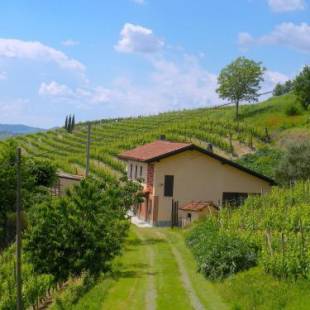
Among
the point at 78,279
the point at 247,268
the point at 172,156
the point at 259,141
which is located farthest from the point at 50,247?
the point at 259,141

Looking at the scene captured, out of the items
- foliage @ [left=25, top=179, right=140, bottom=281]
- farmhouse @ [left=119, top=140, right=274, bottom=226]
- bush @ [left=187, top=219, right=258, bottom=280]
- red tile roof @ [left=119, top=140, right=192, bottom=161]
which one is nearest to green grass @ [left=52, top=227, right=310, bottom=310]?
bush @ [left=187, top=219, right=258, bottom=280]

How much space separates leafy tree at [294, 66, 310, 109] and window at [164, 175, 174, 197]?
36.0 metres

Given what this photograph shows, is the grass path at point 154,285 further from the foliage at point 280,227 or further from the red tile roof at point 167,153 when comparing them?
the red tile roof at point 167,153

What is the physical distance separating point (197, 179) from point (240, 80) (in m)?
44.3

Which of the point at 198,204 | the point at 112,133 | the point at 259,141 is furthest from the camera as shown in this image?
the point at 112,133

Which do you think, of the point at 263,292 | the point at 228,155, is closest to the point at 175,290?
the point at 263,292

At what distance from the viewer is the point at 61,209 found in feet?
81.5

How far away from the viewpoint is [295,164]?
47.8 metres

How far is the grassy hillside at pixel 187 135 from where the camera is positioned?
67625 millimetres

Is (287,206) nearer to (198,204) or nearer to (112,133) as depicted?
(198,204)

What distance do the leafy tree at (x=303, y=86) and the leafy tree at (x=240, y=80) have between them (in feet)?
30.6

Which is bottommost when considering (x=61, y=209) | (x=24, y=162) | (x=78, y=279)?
(x=78, y=279)

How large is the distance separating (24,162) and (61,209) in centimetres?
2128

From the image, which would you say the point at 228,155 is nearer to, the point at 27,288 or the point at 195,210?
the point at 195,210
